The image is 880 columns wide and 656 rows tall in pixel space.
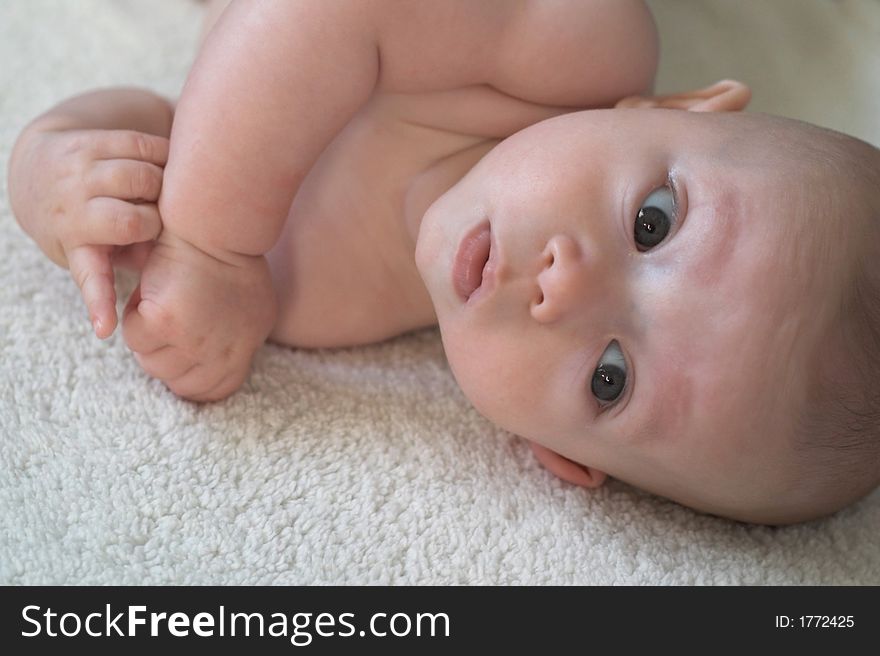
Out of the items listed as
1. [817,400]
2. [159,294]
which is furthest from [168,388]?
[817,400]

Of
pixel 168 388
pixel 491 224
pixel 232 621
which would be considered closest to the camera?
pixel 232 621

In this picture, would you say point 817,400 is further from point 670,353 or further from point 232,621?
point 232,621

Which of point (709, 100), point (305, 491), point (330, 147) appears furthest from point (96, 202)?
point (709, 100)

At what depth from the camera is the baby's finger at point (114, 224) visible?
1271 millimetres

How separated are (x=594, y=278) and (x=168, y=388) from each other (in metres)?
0.56

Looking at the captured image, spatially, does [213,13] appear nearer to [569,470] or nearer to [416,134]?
[416,134]

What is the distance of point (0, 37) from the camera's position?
1799mm

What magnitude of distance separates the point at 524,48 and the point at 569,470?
55 centimetres

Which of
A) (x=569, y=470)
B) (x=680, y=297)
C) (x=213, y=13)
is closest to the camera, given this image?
(x=680, y=297)

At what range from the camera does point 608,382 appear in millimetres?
1210

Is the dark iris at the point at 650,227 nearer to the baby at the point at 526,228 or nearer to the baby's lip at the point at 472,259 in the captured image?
the baby at the point at 526,228

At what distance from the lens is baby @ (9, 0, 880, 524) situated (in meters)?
1.14

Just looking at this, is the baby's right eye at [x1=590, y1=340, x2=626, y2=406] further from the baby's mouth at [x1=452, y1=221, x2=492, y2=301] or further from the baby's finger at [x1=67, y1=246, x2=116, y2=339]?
the baby's finger at [x1=67, y1=246, x2=116, y2=339]

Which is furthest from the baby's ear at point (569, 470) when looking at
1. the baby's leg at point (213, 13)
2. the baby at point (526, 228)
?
the baby's leg at point (213, 13)
